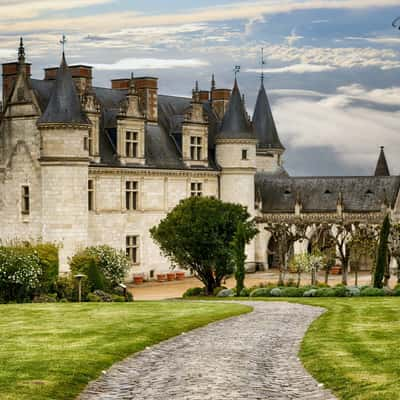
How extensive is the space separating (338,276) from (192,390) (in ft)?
143

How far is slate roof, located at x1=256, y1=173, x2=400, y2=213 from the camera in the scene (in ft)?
201

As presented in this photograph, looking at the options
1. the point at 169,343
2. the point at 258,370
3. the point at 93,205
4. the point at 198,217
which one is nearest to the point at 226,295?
the point at 198,217

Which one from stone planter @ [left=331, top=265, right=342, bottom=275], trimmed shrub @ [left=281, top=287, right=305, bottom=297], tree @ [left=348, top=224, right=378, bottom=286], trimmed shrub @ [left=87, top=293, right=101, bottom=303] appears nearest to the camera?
trimmed shrub @ [left=87, top=293, right=101, bottom=303]

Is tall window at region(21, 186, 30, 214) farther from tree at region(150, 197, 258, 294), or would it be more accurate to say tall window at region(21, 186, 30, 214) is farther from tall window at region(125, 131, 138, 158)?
tree at region(150, 197, 258, 294)

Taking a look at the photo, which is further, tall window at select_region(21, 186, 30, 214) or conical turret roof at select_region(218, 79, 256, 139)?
conical turret roof at select_region(218, 79, 256, 139)

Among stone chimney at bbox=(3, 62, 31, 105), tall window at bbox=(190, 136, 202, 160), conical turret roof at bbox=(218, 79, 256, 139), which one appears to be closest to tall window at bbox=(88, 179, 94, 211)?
stone chimney at bbox=(3, 62, 31, 105)

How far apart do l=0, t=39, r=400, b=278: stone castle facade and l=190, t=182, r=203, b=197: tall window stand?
6 centimetres

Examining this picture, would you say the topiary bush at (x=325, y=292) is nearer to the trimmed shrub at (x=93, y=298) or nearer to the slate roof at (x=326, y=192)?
the trimmed shrub at (x=93, y=298)

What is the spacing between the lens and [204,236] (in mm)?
48531

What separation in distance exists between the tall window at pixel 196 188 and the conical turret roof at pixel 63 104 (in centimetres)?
1095

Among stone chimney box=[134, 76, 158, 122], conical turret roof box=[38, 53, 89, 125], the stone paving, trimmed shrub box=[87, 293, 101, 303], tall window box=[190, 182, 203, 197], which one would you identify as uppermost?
stone chimney box=[134, 76, 158, 122]

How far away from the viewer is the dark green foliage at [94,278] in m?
41.9

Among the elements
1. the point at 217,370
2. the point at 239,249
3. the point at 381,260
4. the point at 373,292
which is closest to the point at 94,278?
the point at 239,249

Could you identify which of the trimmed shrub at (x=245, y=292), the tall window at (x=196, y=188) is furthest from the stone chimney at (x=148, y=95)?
the trimmed shrub at (x=245, y=292)
